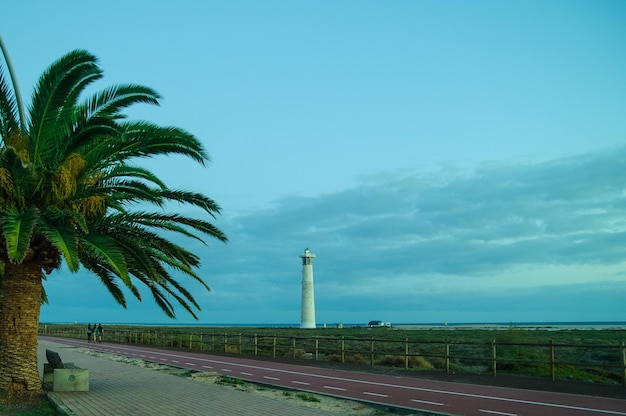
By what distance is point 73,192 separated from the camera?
13.5 m

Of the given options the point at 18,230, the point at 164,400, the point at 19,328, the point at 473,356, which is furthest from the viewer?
the point at 473,356

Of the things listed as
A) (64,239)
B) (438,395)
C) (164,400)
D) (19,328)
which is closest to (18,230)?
(64,239)

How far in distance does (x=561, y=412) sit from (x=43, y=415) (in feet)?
34.5

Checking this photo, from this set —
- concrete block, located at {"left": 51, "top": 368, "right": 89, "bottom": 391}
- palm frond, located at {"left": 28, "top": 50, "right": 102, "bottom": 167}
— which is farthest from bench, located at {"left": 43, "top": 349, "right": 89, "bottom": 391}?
palm frond, located at {"left": 28, "top": 50, "right": 102, "bottom": 167}

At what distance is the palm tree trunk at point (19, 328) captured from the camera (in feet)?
45.8

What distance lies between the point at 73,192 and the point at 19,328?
338 centimetres

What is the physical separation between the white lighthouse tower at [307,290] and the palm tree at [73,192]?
51839mm

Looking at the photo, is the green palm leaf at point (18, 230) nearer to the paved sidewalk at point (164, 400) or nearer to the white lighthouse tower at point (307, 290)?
the paved sidewalk at point (164, 400)

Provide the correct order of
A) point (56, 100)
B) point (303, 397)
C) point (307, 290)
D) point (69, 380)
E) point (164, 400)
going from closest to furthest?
1. point (56, 100)
2. point (164, 400)
3. point (303, 397)
4. point (69, 380)
5. point (307, 290)

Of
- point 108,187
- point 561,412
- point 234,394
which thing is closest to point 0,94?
point 108,187

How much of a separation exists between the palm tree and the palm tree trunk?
2 centimetres

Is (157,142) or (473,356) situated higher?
(157,142)

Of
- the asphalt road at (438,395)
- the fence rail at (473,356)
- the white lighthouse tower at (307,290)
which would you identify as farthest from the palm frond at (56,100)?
the white lighthouse tower at (307,290)

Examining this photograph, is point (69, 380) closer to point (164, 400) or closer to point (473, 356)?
point (164, 400)
